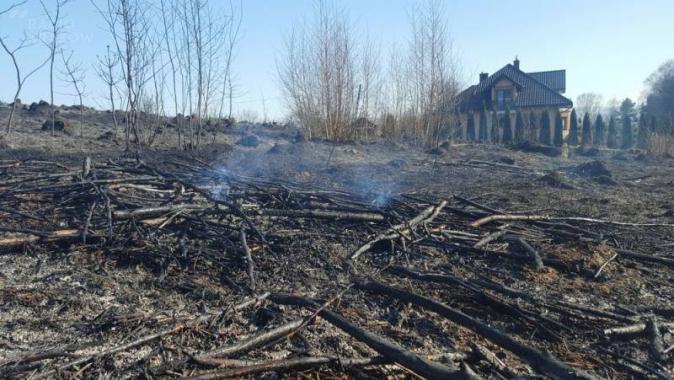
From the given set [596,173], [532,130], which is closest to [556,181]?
[596,173]

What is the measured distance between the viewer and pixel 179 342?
9.27ft

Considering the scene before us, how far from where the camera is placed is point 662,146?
73.1 feet

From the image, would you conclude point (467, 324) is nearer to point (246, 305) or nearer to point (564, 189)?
point (246, 305)

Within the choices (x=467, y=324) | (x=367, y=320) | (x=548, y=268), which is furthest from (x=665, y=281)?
(x=367, y=320)

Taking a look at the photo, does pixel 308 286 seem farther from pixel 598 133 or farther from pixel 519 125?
pixel 598 133

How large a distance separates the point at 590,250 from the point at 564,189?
642 centimetres

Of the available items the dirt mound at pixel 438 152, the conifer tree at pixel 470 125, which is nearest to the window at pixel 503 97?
the conifer tree at pixel 470 125

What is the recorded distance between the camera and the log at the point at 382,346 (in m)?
2.42

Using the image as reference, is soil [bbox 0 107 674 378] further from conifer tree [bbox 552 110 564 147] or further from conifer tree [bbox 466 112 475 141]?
conifer tree [bbox 466 112 475 141]

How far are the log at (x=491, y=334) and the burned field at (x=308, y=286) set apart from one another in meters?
0.01

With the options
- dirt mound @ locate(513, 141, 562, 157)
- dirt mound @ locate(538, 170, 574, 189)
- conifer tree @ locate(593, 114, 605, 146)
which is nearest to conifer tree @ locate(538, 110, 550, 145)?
conifer tree @ locate(593, 114, 605, 146)

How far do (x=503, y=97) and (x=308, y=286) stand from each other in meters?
37.5

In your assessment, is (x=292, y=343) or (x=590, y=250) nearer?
(x=292, y=343)

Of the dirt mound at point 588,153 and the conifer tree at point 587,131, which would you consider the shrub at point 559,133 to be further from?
the dirt mound at point 588,153
